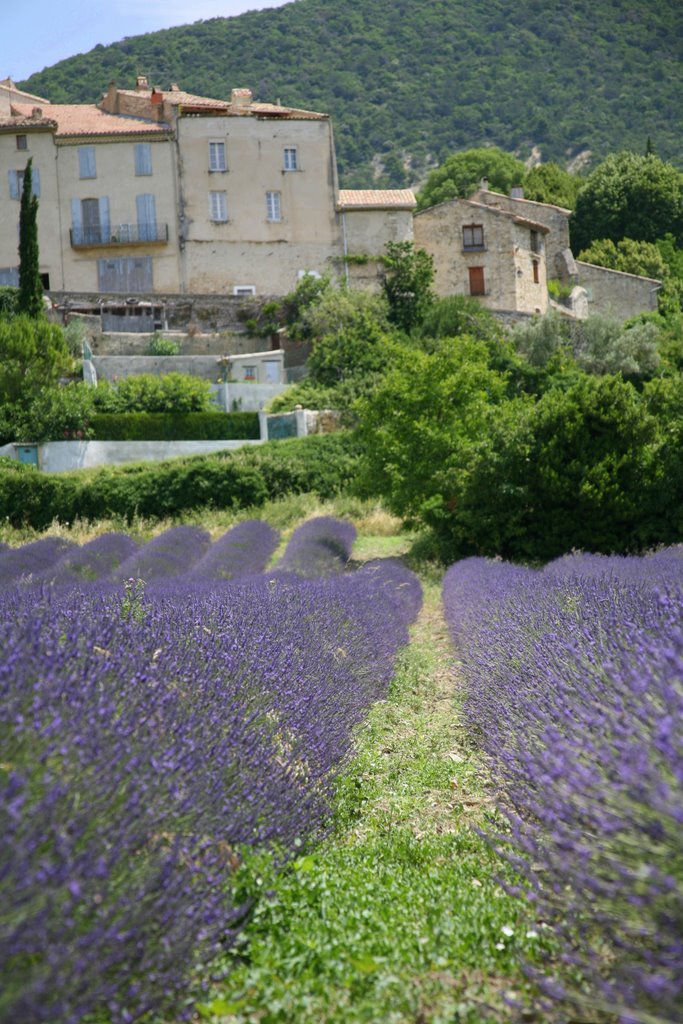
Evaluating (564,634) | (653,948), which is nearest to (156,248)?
(564,634)

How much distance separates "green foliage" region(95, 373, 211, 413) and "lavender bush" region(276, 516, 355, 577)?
10394 mm

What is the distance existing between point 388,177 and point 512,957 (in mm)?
89883

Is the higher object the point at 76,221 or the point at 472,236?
the point at 76,221

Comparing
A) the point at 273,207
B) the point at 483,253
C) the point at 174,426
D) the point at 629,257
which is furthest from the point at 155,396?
the point at 629,257

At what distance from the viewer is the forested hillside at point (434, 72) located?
89375mm

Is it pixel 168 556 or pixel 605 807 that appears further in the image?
pixel 168 556

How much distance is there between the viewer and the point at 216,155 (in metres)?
43.7

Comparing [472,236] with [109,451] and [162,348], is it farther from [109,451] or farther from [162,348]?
[109,451]

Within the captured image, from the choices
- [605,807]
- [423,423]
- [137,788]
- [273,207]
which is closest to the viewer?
[605,807]

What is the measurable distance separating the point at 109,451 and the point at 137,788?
27.9 metres

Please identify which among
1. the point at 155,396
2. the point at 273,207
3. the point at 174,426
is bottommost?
the point at 174,426

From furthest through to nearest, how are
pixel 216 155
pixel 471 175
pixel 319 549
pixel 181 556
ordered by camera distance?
1. pixel 471 175
2. pixel 216 155
3. pixel 319 549
4. pixel 181 556

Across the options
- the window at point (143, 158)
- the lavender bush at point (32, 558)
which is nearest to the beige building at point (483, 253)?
the window at point (143, 158)

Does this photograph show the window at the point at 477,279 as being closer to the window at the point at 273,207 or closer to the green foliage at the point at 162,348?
the window at the point at 273,207
